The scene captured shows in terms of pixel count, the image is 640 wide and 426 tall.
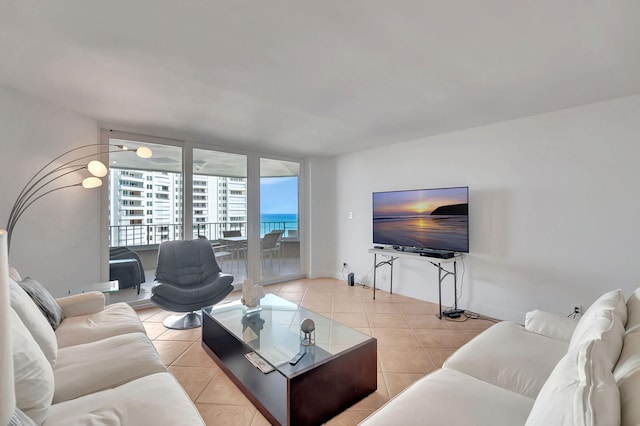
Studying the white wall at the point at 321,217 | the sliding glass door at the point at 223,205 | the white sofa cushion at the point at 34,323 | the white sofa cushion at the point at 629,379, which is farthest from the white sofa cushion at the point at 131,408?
the white wall at the point at 321,217

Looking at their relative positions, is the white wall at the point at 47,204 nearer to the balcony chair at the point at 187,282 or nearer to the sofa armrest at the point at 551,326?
the balcony chair at the point at 187,282

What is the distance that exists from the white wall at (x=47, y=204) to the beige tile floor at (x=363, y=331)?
3.18 ft

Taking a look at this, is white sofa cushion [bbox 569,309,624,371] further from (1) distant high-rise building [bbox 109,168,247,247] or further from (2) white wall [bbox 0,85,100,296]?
(1) distant high-rise building [bbox 109,168,247,247]

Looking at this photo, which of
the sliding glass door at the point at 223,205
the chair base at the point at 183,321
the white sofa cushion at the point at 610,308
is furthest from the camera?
the sliding glass door at the point at 223,205

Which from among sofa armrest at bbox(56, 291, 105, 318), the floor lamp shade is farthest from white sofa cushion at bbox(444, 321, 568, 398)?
sofa armrest at bbox(56, 291, 105, 318)

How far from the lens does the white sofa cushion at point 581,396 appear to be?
638 millimetres

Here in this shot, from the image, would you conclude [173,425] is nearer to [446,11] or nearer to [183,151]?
[446,11]

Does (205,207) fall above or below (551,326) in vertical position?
above

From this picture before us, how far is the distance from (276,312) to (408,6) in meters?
2.38

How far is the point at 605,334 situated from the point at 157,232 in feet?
14.2

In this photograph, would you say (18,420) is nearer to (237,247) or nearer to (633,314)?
(633,314)

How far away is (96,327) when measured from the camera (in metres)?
1.95

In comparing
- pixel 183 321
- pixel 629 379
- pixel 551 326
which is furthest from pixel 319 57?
pixel 183 321

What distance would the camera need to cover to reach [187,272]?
132 inches
